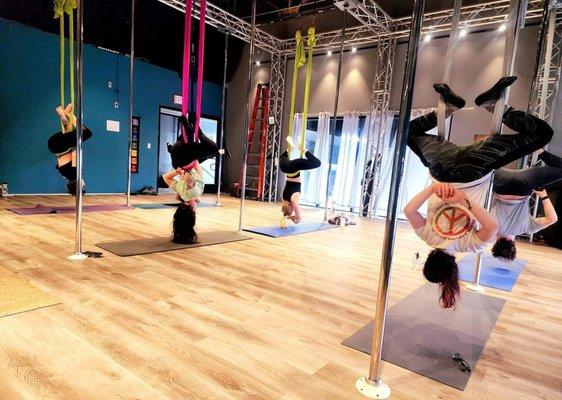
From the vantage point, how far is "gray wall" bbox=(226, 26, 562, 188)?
6368 mm

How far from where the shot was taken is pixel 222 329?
6.64 ft

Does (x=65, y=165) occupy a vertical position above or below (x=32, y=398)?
above

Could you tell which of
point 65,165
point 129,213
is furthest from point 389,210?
point 129,213

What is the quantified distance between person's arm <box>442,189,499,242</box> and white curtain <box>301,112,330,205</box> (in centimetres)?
673

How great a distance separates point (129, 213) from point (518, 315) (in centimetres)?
586

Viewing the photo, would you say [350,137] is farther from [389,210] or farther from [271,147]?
[389,210]

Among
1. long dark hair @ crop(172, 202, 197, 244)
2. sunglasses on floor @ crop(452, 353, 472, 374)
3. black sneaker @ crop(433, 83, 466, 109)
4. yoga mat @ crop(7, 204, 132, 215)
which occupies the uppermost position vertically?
black sneaker @ crop(433, 83, 466, 109)

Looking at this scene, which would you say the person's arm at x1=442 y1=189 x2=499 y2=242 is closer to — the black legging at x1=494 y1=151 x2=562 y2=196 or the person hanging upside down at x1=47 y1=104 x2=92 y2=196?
the black legging at x1=494 y1=151 x2=562 y2=196

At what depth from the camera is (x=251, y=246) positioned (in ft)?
14.0

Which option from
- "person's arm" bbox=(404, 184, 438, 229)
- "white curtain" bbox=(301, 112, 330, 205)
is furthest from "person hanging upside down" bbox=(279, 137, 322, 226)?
"white curtain" bbox=(301, 112, 330, 205)

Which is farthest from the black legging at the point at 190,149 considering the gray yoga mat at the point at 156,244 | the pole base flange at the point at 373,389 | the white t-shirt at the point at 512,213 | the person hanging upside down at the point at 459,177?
the white t-shirt at the point at 512,213

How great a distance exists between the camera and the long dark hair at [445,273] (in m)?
1.91

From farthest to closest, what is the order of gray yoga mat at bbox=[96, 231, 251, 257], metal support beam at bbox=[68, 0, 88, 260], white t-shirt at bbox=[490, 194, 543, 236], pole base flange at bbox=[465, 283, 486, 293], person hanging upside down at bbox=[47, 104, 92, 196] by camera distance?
person hanging upside down at bbox=[47, 104, 92, 196] → gray yoga mat at bbox=[96, 231, 251, 257] → white t-shirt at bbox=[490, 194, 543, 236] → pole base flange at bbox=[465, 283, 486, 293] → metal support beam at bbox=[68, 0, 88, 260]

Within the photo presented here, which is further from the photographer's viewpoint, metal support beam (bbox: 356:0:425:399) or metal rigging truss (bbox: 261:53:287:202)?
metal rigging truss (bbox: 261:53:287:202)
